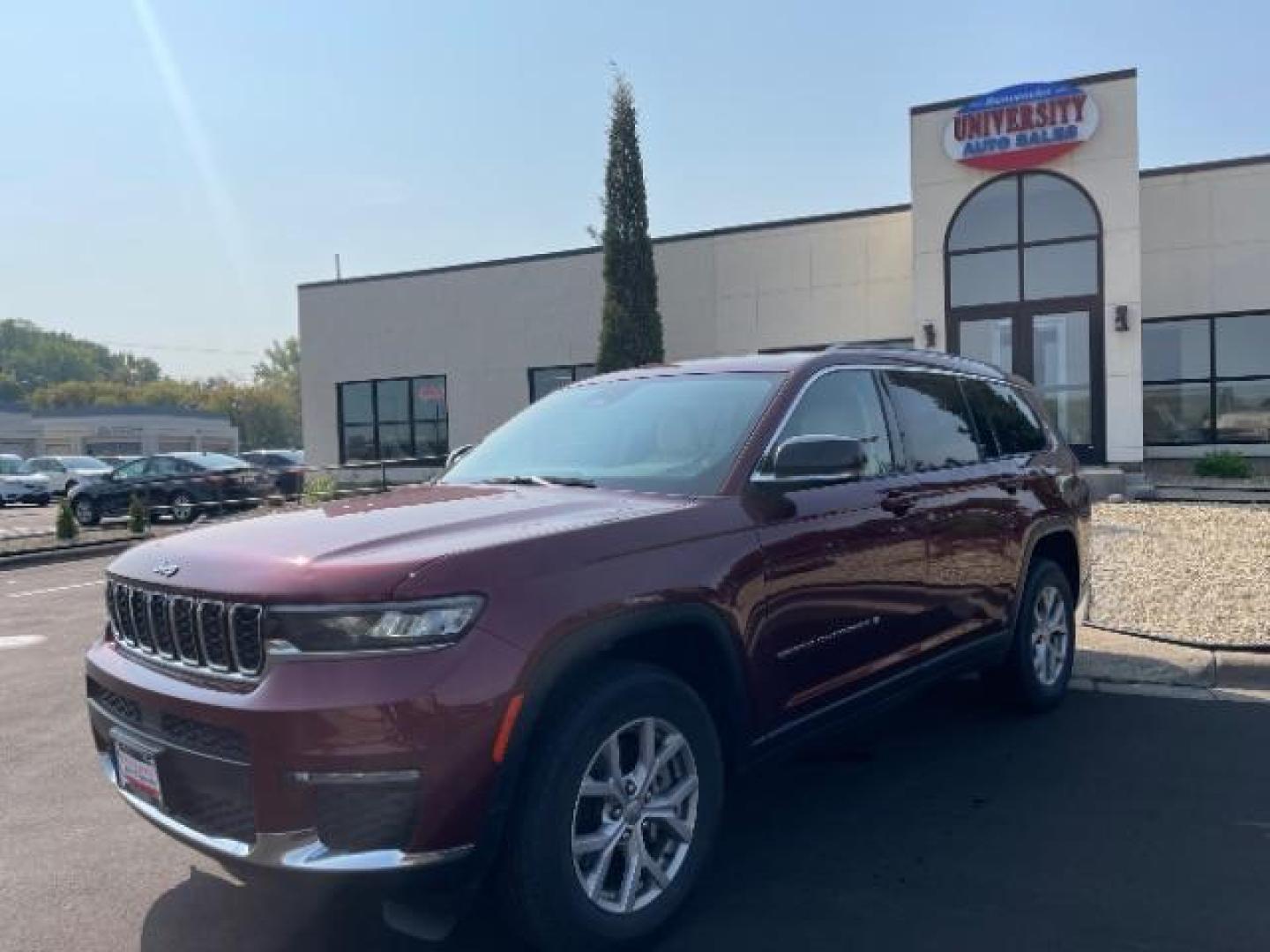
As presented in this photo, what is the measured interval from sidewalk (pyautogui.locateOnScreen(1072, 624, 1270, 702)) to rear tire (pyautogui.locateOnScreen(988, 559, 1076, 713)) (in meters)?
0.54

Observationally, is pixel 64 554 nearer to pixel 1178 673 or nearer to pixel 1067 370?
pixel 1178 673

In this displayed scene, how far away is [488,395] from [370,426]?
12.5 ft

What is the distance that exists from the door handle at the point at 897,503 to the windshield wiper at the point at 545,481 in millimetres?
1268

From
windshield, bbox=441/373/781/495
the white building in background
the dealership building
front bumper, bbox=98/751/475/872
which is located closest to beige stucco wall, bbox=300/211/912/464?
the dealership building

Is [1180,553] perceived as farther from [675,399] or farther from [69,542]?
[69,542]

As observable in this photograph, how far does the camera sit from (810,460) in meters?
3.65

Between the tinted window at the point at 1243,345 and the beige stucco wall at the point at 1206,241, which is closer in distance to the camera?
the beige stucco wall at the point at 1206,241

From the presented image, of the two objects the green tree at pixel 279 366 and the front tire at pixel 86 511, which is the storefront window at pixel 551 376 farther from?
the green tree at pixel 279 366

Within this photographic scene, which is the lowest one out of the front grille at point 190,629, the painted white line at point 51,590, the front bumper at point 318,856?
the painted white line at point 51,590

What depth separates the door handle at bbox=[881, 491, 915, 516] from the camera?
4359 millimetres

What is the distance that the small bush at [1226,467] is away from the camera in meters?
16.8

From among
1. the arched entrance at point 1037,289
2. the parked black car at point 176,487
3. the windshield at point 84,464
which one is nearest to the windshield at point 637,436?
the arched entrance at point 1037,289

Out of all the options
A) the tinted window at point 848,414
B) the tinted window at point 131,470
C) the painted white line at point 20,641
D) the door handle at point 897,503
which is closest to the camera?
the tinted window at point 848,414

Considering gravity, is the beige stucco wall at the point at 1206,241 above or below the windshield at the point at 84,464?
above
